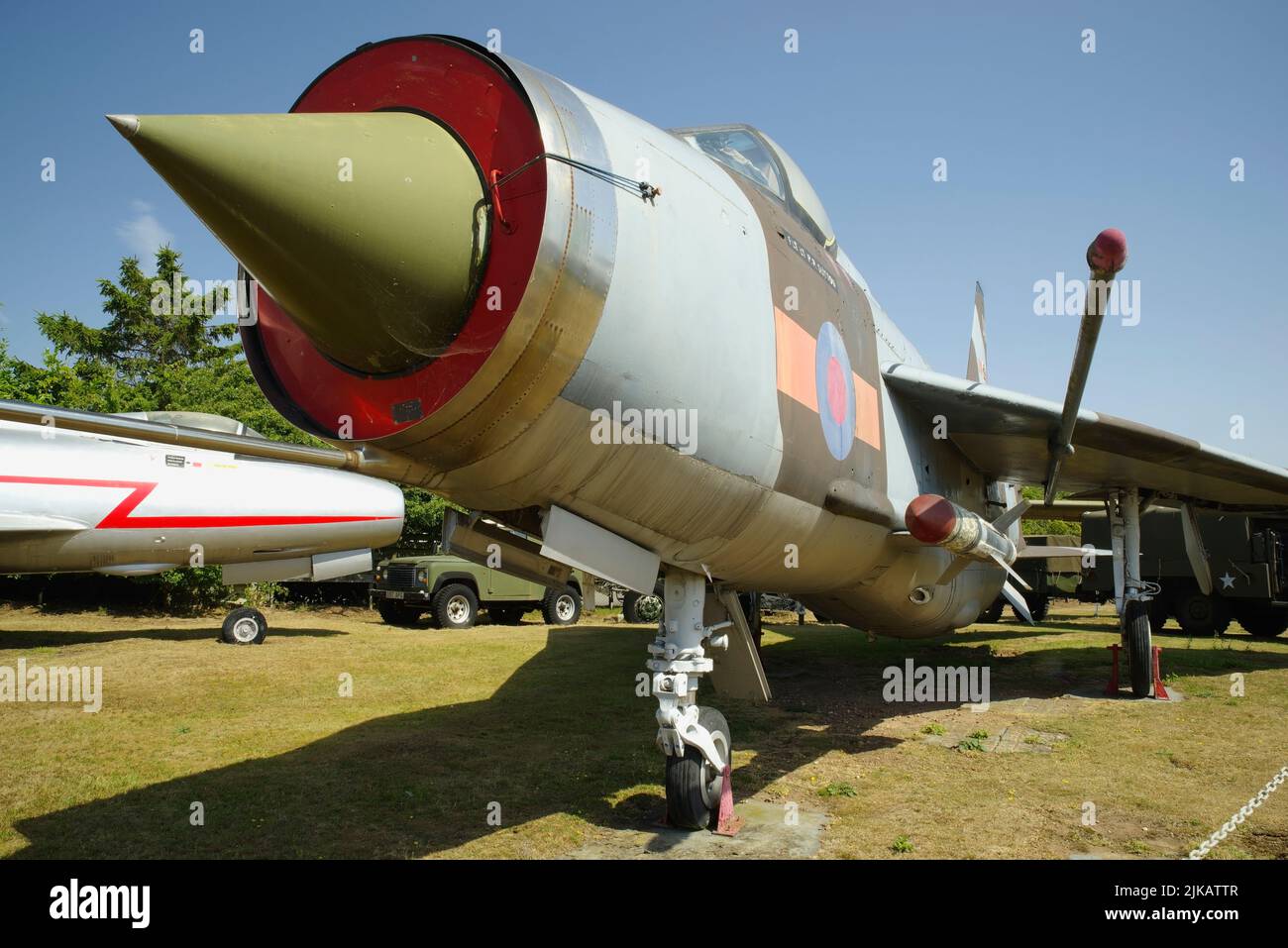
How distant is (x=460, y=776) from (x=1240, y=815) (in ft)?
16.0

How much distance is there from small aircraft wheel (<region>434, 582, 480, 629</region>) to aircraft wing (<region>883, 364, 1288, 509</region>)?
12283mm

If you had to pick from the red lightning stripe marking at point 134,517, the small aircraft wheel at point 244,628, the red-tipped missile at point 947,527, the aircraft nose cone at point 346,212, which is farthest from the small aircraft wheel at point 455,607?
the aircraft nose cone at point 346,212

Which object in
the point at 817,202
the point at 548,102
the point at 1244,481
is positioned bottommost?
the point at 1244,481

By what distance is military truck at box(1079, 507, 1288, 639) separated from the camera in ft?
52.7

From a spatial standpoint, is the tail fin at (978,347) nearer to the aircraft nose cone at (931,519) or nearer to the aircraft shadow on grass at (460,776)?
the aircraft shadow on grass at (460,776)

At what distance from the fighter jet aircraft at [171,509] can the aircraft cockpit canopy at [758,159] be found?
8.93m

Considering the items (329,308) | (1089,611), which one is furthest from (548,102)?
(1089,611)

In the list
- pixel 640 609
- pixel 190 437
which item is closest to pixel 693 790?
pixel 190 437

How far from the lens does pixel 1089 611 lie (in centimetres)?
2561

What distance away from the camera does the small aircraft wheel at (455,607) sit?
17.7 meters

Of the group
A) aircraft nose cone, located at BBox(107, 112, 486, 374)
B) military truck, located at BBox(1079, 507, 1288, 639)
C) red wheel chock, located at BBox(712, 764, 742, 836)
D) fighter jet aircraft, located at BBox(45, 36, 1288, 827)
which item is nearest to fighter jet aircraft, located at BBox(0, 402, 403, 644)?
fighter jet aircraft, located at BBox(45, 36, 1288, 827)
